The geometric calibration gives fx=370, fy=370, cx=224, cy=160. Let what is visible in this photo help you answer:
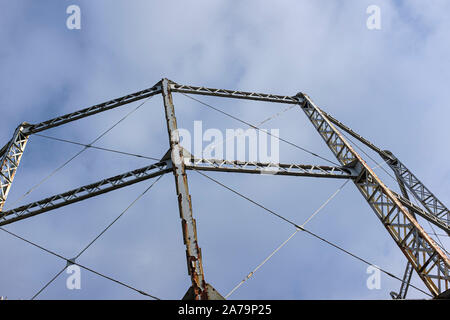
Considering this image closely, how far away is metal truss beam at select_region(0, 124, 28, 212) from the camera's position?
13586 millimetres

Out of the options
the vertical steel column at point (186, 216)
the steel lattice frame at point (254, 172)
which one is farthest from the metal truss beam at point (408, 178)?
the vertical steel column at point (186, 216)

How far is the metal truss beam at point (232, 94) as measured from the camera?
1505 cm

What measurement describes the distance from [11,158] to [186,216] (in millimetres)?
9695

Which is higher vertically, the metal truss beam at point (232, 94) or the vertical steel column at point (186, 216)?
the metal truss beam at point (232, 94)

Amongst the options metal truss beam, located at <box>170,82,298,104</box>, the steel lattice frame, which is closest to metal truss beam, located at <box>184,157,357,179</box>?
the steel lattice frame

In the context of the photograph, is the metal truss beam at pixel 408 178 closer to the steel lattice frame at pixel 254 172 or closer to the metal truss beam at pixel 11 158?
the steel lattice frame at pixel 254 172

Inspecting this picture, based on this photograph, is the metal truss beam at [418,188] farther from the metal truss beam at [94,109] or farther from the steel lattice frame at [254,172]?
the metal truss beam at [94,109]

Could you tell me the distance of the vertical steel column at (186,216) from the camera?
7.41 meters

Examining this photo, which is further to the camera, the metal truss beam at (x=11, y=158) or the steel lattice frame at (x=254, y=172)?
the metal truss beam at (x=11, y=158)

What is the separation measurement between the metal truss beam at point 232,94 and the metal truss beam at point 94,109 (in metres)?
0.98

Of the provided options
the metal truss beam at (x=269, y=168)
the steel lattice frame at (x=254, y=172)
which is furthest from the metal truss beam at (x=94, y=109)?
the metal truss beam at (x=269, y=168)

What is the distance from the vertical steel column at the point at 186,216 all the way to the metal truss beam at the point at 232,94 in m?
3.20
